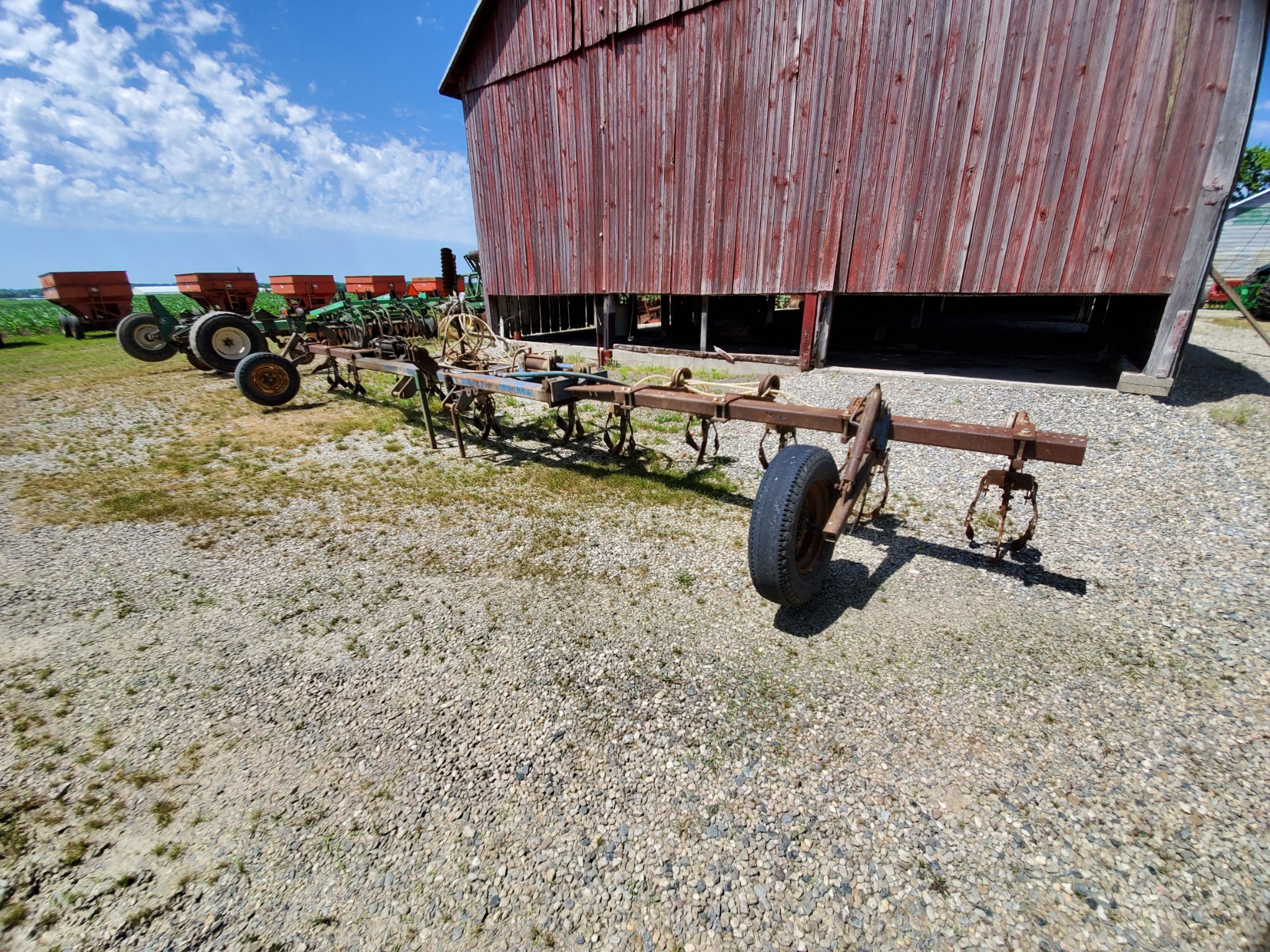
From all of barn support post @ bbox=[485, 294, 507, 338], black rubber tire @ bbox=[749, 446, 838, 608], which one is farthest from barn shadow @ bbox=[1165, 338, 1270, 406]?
barn support post @ bbox=[485, 294, 507, 338]

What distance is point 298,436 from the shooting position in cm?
802

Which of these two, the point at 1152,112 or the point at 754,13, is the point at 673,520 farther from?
the point at 754,13

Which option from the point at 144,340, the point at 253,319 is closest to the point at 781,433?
the point at 253,319

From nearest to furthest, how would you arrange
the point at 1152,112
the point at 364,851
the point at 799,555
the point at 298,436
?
1. the point at 364,851
2. the point at 799,555
3. the point at 1152,112
4. the point at 298,436

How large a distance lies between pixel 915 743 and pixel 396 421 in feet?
28.8

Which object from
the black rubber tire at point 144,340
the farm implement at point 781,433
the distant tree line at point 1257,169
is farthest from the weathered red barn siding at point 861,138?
the distant tree line at point 1257,169

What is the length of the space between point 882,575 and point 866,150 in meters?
8.52

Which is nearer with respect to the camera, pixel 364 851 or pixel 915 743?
pixel 364 851

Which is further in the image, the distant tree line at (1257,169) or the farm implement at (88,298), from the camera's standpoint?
the distant tree line at (1257,169)

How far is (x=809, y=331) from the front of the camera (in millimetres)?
10375

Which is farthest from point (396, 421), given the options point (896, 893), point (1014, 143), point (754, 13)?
point (1014, 143)

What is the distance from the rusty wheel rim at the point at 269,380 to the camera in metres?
9.13

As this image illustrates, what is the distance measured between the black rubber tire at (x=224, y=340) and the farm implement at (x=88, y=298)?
47.4 ft

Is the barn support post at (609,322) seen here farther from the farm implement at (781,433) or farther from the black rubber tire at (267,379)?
the black rubber tire at (267,379)
